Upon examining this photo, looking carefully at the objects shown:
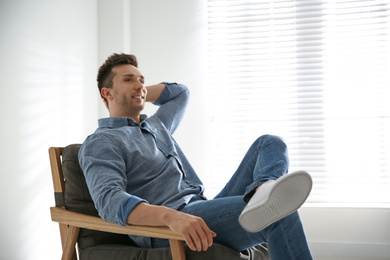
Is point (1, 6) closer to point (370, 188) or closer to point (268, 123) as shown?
point (268, 123)

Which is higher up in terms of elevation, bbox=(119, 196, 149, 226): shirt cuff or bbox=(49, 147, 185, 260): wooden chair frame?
bbox=(119, 196, 149, 226): shirt cuff

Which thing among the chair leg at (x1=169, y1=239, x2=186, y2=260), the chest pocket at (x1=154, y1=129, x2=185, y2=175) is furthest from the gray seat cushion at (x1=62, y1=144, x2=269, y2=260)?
the chest pocket at (x1=154, y1=129, x2=185, y2=175)

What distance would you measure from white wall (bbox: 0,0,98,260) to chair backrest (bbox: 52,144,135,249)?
1.34 ft

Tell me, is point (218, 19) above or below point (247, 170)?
above

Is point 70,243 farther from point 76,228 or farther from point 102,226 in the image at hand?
point 102,226

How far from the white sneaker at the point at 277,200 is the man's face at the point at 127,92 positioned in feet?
3.21

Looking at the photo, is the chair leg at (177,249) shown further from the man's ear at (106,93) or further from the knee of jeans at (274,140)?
the man's ear at (106,93)

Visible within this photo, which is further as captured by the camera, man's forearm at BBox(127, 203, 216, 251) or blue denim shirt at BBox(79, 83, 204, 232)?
blue denim shirt at BBox(79, 83, 204, 232)

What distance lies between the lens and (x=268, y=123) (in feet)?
11.1

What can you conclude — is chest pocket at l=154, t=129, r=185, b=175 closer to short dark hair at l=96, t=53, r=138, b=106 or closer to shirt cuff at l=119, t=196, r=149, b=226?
short dark hair at l=96, t=53, r=138, b=106

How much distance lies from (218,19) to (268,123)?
933 millimetres

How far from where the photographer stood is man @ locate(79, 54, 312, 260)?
1213mm

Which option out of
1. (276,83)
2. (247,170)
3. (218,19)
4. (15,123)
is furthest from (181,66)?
(247,170)

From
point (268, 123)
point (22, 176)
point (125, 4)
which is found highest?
point (125, 4)
